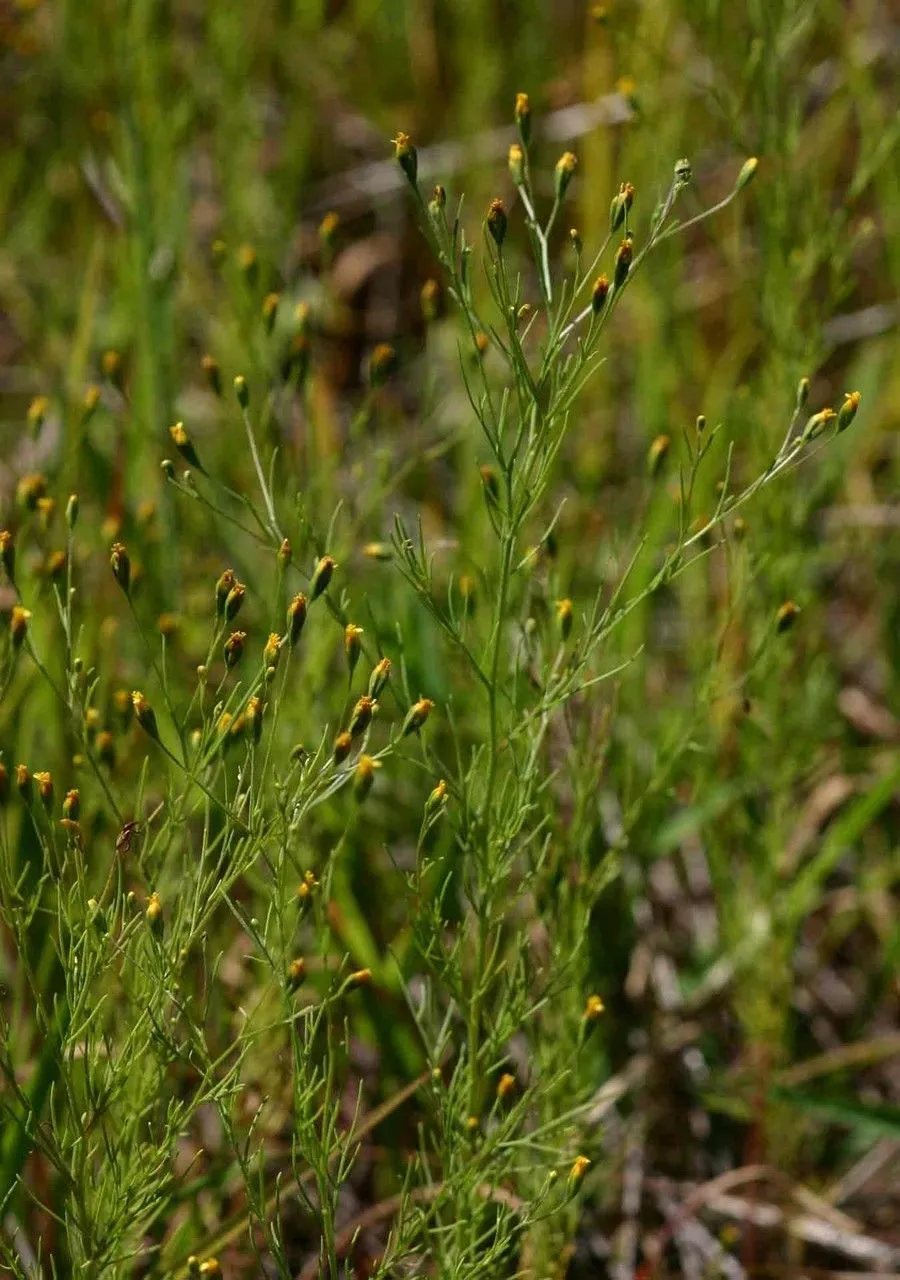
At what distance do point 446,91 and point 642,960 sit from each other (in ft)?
7.46

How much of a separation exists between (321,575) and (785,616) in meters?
0.62

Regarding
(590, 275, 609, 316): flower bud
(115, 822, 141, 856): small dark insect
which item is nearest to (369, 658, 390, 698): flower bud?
(115, 822, 141, 856): small dark insect

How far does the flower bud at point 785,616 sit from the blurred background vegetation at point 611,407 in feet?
0.18

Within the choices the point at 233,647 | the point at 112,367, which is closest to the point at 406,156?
the point at 233,647

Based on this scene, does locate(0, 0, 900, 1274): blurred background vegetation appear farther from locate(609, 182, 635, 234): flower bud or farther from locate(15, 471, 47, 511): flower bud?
locate(609, 182, 635, 234): flower bud

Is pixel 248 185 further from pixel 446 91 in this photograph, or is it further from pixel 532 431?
pixel 532 431

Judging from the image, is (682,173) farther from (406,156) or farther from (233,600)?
(233,600)

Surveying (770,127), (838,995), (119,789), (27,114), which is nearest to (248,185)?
(27,114)

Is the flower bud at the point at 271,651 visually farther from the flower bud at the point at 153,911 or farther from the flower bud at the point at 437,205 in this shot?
the flower bud at the point at 437,205

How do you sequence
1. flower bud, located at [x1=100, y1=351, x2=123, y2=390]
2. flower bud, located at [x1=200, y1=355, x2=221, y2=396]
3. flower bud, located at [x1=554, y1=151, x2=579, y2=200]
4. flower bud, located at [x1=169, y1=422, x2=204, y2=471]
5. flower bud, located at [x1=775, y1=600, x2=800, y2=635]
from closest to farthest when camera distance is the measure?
1. flower bud, located at [x1=554, y1=151, x2=579, y2=200]
2. flower bud, located at [x1=169, y1=422, x2=204, y2=471]
3. flower bud, located at [x1=775, y1=600, x2=800, y2=635]
4. flower bud, located at [x1=200, y1=355, x2=221, y2=396]
5. flower bud, located at [x1=100, y1=351, x2=123, y2=390]

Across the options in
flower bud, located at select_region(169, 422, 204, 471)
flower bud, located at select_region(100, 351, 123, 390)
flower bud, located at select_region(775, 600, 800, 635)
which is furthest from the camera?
flower bud, located at select_region(100, 351, 123, 390)

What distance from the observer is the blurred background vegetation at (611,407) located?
7.11ft

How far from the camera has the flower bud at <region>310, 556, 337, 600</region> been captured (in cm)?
141

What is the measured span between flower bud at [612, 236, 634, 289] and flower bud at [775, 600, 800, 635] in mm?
519
